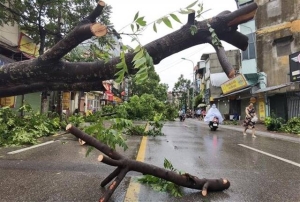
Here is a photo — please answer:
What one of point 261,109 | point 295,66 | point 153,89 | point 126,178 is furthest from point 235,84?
point 153,89

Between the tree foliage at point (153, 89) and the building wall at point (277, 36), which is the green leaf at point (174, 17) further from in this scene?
the tree foliage at point (153, 89)

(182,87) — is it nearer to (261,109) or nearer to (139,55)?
(261,109)

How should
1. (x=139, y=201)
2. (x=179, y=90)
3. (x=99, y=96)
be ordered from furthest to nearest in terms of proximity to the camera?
(x=179, y=90), (x=99, y=96), (x=139, y=201)

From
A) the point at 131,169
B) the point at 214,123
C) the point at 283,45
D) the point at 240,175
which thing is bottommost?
the point at 240,175

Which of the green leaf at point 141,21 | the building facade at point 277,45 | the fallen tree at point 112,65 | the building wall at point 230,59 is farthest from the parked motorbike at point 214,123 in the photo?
the building wall at point 230,59

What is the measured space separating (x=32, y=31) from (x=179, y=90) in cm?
6251

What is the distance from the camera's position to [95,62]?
13.7 ft

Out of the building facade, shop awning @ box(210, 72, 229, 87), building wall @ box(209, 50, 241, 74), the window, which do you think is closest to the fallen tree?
the building facade

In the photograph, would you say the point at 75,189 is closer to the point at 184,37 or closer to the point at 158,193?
the point at 158,193

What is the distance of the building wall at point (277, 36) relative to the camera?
79.2 feet

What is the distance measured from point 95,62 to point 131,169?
1559mm

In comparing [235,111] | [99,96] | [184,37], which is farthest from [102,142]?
[99,96]

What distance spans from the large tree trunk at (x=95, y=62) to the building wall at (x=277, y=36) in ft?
74.0

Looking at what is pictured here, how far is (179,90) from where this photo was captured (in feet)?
251
